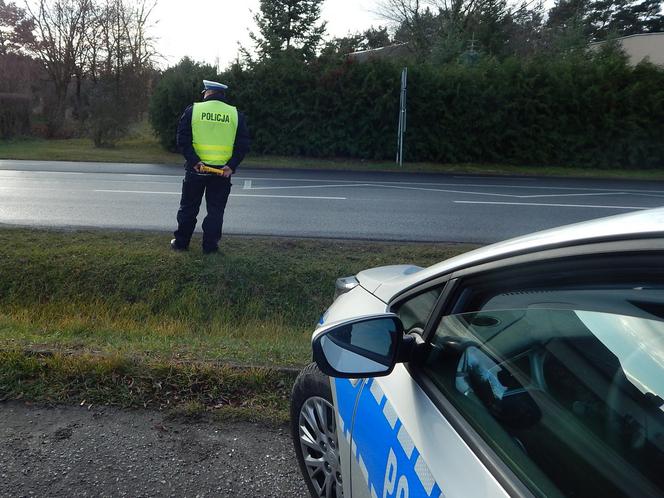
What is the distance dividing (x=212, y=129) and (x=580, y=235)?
18.5 feet

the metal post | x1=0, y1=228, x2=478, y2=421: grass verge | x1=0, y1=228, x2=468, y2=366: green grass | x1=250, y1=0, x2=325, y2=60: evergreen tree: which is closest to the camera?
x1=0, y1=228, x2=478, y2=421: grass verge

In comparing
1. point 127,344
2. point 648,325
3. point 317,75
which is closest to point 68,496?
point 127,344

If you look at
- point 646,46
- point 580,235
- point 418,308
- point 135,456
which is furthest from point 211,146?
point 646,46

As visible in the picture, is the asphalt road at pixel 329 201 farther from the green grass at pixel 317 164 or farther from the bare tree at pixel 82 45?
the bare tree at pixel 82 45

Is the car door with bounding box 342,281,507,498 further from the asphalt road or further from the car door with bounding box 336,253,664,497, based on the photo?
the asphalt road

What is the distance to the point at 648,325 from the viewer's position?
1438mm

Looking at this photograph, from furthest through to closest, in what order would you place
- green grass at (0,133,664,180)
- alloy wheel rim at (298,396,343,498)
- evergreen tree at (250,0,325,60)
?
evergreen tree at (250,0,325,60) → green grass at (0,133,664,180) → alloy wheel rim at (298,396,343,498)

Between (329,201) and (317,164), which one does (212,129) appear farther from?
(317,164)

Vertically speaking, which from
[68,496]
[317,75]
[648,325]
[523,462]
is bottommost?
[68,496]

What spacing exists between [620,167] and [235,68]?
43.6 feet

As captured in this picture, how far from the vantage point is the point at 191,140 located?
6691 millimetres

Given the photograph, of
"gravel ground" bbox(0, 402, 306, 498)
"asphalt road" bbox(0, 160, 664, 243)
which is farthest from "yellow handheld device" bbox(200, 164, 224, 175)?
"gravel ground" bbox(0, 402, 306, 498)

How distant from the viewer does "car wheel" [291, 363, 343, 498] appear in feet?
8.74

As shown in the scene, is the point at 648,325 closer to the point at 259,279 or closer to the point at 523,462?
the point at 523,462
